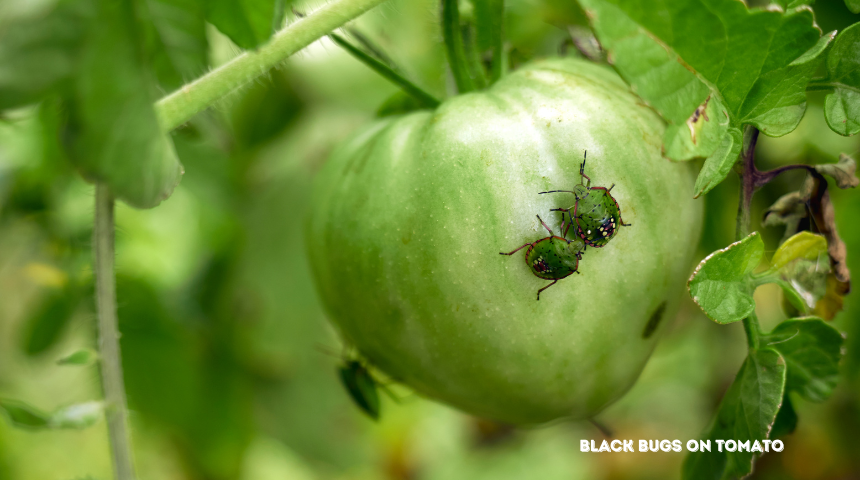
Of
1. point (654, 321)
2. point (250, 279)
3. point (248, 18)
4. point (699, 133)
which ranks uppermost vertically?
point (248, 18)

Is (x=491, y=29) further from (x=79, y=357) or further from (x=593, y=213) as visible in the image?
(x=79, y=357)

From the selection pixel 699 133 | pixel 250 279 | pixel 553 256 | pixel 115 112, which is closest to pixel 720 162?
pixel 699 133

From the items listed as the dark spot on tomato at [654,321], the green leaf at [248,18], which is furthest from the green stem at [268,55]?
the dark spot on tomato at [654,321]

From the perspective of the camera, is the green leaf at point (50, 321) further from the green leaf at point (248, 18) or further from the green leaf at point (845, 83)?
the green leaf at point (845, 83)

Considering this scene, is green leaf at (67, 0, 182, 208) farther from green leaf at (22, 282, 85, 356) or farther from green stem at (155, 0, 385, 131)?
green leaf at (22, 282, 85, 356)

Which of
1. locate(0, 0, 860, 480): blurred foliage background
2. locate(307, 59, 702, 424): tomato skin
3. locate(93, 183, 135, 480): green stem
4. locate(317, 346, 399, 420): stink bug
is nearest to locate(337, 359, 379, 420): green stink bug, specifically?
locate(317, 346, 399, 420): stink bug

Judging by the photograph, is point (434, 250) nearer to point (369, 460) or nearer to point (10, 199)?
point (10, 199)
